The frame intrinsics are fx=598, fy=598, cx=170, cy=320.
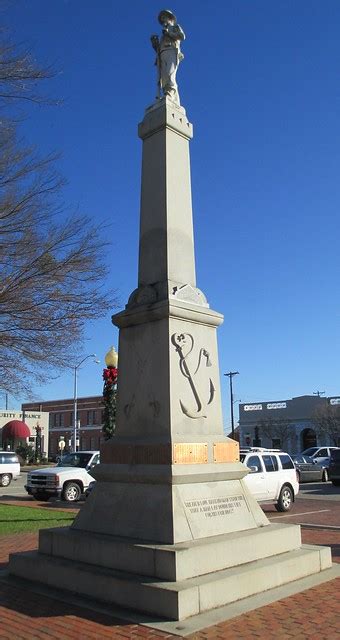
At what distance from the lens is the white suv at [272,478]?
16.2 metres

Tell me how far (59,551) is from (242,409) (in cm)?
7400

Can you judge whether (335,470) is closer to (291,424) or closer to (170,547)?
(170,547)

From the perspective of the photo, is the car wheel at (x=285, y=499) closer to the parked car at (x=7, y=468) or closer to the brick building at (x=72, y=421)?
the parked car at (x=7, y=468)

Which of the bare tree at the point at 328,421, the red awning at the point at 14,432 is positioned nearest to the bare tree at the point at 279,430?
the bare tree at the point at 328,421

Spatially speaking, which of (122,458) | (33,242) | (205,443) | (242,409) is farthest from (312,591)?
(242,409)

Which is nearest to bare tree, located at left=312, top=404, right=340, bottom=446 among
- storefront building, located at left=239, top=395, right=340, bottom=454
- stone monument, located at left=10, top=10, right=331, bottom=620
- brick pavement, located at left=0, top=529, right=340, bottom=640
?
storefront building, located at left=239, top=395, right=340, bottom=454

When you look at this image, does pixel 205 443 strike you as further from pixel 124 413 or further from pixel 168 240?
pixel 168 240

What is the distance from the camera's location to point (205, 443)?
692cm

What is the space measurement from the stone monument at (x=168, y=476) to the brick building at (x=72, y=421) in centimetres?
7630

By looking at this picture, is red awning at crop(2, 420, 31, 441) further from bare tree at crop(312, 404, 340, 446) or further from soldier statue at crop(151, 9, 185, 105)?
soldier statue at crop(151, 9, 185, 105)

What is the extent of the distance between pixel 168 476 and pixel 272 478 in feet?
36.7

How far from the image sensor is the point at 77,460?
21.6 metres

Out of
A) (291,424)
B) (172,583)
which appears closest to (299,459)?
(172,583)

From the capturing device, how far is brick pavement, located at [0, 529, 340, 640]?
4.86m
